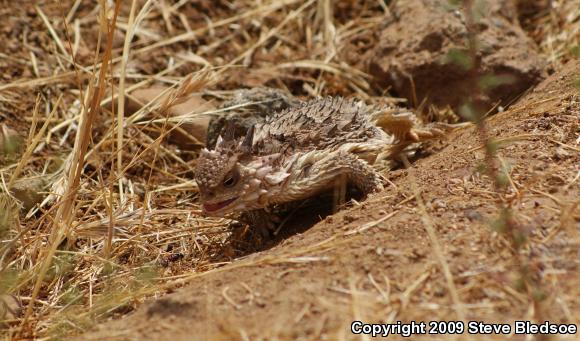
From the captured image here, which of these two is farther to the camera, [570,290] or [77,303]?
[77,303]

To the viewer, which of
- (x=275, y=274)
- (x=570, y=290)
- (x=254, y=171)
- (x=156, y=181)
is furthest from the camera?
(x=156, y=181)

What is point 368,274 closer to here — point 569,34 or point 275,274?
point 275,274

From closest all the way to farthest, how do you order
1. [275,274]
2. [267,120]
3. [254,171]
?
1. [275,274]
2. [254,171]
3. [267,120]

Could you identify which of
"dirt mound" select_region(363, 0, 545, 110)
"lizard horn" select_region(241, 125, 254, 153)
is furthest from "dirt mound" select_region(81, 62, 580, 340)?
"dirt mound" select_region(363, 0, 545, 110)

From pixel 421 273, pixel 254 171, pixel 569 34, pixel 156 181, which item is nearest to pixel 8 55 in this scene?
pixel 156 181

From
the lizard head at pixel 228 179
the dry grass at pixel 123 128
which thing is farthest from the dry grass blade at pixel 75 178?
the lizard head at pixel 228 179

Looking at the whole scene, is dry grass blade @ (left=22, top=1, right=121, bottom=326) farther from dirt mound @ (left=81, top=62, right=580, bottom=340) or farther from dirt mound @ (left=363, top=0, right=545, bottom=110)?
dirt mound @ (left=363, top=0, right=545, bottom=110)
